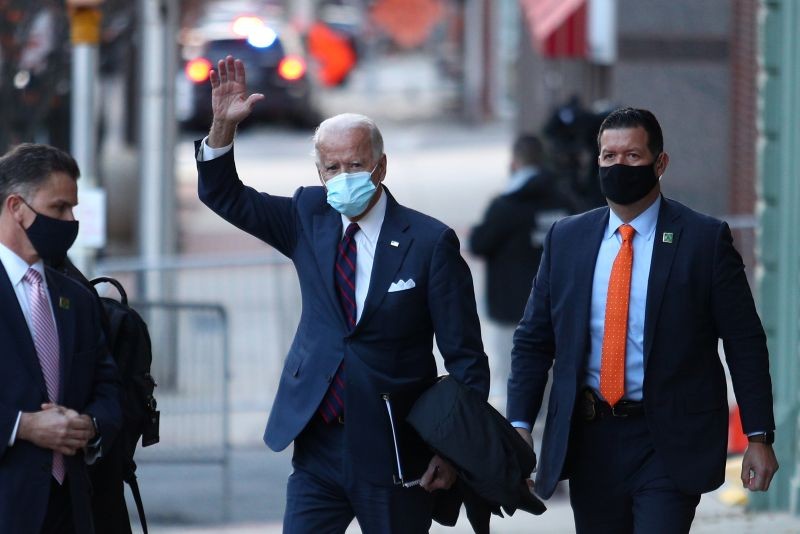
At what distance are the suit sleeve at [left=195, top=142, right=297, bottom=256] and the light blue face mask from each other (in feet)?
0.95

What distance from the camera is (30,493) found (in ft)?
14.9

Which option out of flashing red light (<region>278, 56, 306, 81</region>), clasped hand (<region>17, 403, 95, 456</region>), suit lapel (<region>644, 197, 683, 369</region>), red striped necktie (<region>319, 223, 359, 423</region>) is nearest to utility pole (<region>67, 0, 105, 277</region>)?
red striped necktie (<region>319, 223, 359, 423</region>)

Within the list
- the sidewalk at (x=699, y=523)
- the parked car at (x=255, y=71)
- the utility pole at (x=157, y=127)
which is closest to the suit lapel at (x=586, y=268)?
the sidewalk at (x=699, y=523)

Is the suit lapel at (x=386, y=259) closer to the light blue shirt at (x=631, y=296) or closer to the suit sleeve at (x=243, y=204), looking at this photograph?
the suit sleeve at (x=243, y=204)

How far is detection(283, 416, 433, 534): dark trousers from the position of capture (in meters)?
5.08

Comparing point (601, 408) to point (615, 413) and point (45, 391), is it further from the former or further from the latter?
point (45, 391)

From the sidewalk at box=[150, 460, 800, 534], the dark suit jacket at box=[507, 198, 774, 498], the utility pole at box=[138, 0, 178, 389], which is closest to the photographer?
the dark suit jacket at box=[507, 198, 774, 498]

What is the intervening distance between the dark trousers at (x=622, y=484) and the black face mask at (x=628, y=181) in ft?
2.33

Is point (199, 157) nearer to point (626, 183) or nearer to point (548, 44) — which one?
point (626, 183)

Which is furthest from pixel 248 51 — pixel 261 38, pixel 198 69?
pixel 198 69

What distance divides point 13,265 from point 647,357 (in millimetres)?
1971

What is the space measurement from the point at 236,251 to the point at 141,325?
49.4 feet

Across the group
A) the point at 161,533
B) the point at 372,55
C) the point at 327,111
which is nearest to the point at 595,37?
the point at 161,533

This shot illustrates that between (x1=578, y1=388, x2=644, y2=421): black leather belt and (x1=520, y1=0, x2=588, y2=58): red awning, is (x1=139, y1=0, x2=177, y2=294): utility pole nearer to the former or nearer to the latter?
(x1=520, y1=0, x2=588, y2=58): red awning
